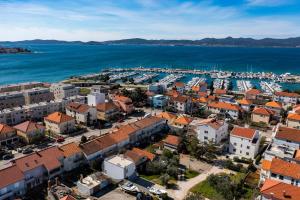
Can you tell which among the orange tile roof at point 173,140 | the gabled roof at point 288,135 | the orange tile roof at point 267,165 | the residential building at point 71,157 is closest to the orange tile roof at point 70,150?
the residential building at point 71,157

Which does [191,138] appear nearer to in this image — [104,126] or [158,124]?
[158,124]

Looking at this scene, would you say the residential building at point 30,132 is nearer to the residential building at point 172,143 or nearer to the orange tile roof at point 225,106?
the residential building at point 172,143

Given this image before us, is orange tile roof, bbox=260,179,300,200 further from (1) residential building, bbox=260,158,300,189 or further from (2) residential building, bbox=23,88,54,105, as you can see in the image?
(2) residential building, bbox=23,88,54,105

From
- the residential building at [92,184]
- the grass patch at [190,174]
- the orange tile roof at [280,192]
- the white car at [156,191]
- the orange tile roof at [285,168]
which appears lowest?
the grass patch at [190,174]

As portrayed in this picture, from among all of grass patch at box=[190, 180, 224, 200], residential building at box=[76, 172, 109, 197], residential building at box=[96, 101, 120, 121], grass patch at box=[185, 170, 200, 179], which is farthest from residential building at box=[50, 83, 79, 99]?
grass patch at box=[190, 180, 224, 200]

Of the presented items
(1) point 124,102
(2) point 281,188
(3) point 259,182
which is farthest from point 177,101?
(2) point 281,188

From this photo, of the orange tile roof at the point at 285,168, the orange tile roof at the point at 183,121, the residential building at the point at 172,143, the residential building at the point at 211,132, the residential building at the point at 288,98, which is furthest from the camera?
the residential building at the point at 288,98
